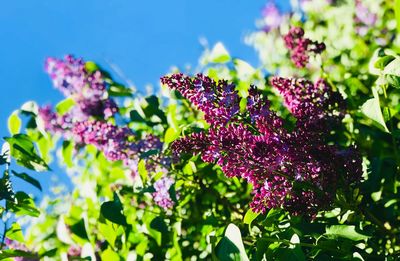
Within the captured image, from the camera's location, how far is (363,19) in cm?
320

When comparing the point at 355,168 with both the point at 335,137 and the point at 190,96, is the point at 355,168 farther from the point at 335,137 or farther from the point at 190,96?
the point at 335,137

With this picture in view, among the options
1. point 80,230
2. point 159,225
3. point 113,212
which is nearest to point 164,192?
point 159,225

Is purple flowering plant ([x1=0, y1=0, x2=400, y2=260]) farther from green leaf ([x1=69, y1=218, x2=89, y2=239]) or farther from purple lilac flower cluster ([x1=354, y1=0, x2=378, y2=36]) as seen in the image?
purple lilac flower cluster ([x1=354, y1=0, x2=378, y2=36])

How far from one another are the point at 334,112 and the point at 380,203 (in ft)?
1.04

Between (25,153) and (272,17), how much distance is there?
2.60 meters

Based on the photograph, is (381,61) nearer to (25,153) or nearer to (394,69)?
(394,69)

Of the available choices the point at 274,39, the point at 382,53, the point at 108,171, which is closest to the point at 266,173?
the point at 382,53

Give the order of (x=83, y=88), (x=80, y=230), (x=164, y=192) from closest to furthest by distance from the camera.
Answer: (x=164, y=192) < (x=80, y=230) < (x=83, y=88)

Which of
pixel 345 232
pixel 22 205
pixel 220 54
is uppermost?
pixel 220 54

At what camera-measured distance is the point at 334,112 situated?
1.58m

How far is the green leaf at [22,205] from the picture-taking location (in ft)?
5.15

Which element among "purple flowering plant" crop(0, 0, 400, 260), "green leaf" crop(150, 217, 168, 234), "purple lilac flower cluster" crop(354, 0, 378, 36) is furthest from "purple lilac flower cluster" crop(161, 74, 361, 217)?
"purple lilac flower cluster" crop(354, 0, 378, 36)

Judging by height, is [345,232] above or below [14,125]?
below

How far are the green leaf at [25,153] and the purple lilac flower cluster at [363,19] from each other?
7.31 ft
